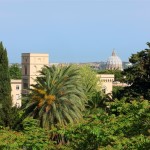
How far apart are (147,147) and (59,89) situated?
17909mm

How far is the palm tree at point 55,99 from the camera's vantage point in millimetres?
32406

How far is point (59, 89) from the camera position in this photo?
1291 inches

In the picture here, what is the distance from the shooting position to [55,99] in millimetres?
32594

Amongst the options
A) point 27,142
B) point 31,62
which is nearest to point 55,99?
point 27,142

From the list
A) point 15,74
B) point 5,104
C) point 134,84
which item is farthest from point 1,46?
point 15,74

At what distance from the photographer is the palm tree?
32.4 meters

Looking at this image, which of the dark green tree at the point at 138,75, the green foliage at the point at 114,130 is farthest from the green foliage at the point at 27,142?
the dark green tree at the point at 138,75

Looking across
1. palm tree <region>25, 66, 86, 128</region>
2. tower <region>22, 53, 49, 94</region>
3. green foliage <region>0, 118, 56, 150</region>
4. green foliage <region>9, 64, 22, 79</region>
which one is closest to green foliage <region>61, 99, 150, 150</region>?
green foliage <region>0, 118, 56, 150</region>

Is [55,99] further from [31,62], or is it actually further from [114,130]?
[31,62]

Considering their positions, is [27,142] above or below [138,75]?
below

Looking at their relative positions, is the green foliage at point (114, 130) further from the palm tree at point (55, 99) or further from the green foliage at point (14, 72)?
the green foliage at point (14, 72)

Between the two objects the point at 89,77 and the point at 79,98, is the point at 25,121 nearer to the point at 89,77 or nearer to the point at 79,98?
the point at 79,98

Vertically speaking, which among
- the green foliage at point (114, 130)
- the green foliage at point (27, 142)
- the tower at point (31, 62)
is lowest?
the green foliage at point (27, 142)

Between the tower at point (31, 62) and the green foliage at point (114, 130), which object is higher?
the tower at point (31, 62)
